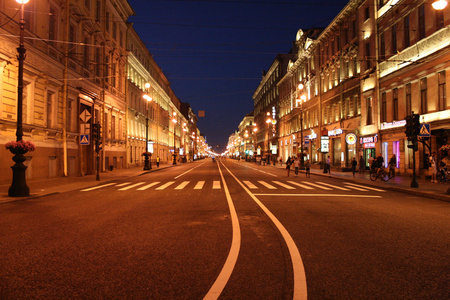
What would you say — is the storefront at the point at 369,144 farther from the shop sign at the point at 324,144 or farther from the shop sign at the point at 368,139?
the shop sign at the point at 324,144

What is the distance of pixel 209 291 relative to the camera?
13.3ft

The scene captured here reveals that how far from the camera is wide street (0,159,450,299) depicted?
416 centimetres

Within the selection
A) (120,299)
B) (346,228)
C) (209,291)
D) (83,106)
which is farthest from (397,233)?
(83,106)

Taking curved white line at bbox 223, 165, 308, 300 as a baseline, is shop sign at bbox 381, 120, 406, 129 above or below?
above

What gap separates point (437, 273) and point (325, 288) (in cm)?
177

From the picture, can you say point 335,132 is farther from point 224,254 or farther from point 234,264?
point 234,264

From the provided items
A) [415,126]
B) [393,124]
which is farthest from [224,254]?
[393,124]

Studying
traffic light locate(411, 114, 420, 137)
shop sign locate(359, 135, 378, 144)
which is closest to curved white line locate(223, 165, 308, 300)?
traffic light locate(411, 114, 420, 137)

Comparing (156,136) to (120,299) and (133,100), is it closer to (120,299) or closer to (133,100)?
(133,100)

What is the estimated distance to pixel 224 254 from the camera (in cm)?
559

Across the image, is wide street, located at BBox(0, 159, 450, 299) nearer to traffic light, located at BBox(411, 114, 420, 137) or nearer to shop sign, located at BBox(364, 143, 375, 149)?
traffic light, located at BBox(411, 114, 420, 137)

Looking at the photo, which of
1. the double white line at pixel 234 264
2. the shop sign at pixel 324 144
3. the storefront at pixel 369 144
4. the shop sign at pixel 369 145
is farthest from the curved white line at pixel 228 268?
the shop sign at pixel 324 144

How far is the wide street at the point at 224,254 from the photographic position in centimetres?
416

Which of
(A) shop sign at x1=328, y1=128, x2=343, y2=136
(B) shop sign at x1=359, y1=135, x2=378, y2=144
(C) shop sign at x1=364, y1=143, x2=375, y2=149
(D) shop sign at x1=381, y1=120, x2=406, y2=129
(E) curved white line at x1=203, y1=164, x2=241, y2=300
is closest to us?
(E) curved white line at x1=203, y1=164, x2=241, y2=300
